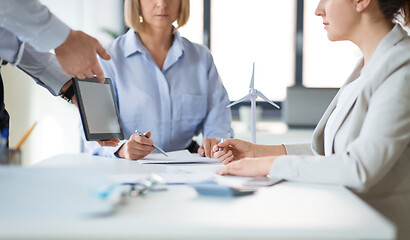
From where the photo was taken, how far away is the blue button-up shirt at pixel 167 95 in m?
2.11

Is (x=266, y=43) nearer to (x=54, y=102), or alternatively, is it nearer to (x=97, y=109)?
(x=54, y=102)

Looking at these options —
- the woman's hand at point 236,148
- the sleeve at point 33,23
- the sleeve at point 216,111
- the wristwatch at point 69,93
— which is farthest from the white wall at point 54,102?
the sleeve at point 33,23

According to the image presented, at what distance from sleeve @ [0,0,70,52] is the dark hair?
92 centimetres

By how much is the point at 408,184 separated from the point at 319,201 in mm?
443

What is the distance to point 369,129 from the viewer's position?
1071 millimetres

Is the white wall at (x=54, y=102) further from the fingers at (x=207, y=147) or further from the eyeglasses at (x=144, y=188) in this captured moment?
the eyeglasses at (x=144, y=188)

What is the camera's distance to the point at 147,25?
88.5 inches

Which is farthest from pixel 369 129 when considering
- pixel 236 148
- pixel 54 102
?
pixel 54 102

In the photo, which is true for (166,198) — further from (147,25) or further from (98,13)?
(98,13)

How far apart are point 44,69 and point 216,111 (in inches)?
33.7

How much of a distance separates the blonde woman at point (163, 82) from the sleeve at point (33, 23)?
93 centimetres

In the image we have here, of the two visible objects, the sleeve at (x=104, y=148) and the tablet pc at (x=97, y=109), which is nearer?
the tablet pc at (x=97, y=109)

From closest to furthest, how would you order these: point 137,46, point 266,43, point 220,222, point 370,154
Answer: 1. point 220,222
2. point 370,154
3. point 137,46
4. point 266,43

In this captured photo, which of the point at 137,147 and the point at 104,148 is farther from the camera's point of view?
the point at 104,148
